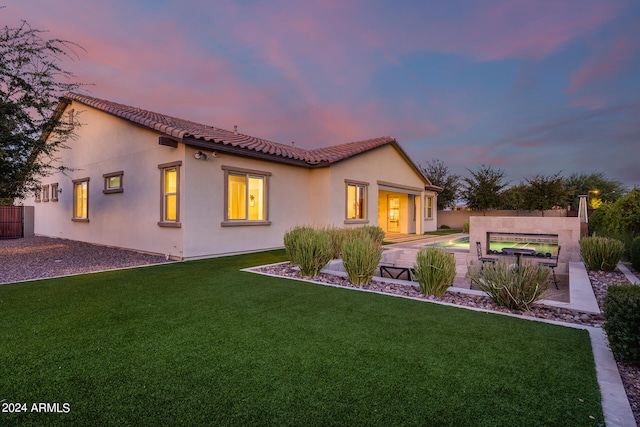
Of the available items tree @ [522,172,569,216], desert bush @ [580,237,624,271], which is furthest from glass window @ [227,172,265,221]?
tree @ [522,172,569,216]

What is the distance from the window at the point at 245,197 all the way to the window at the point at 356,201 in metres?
4.40

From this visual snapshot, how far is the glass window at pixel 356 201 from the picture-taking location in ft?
48.5

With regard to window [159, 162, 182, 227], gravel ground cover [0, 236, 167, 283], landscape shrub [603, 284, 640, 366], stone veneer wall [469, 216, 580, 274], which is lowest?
gravel ground cover [0, 236, 167, 283]

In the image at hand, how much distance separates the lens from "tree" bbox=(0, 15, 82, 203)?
26.4ft

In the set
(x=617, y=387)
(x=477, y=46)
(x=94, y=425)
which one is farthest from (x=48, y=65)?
(x=477, y=46)

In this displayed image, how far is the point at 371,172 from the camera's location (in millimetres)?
16109

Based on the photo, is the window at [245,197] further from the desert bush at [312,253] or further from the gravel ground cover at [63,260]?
the desert bush at [312,253]

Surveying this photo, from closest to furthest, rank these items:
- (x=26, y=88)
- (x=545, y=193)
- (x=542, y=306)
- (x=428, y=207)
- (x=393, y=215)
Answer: (x=542, y=306) < (x=26, y=88) < (x=393, y=215) < (x=428, y=207) < (x=545, y=193)

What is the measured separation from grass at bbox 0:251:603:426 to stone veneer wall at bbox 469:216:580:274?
608cm

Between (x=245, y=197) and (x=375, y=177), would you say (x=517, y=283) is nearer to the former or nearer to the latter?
(x=245, y=197)

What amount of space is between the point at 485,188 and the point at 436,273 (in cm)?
2249

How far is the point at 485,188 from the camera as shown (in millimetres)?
24734

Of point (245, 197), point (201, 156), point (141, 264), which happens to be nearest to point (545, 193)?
point (245, 197)

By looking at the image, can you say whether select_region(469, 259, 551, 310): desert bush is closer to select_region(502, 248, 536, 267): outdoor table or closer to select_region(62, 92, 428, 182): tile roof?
select_region(502, 248, 536, 267): outdoor table
